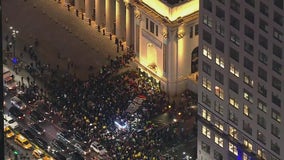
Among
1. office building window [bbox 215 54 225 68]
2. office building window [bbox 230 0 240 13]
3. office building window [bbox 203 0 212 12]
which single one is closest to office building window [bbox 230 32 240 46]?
office building window [bbox 230 0 240 13]

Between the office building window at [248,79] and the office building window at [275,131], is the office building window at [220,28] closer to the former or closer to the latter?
the office building window at [248,79]

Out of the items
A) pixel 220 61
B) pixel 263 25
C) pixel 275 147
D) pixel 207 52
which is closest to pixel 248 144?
pixel 275 147

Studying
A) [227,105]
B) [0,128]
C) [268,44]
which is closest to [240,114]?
[227,105]

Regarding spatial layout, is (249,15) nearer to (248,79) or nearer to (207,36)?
(248,79)

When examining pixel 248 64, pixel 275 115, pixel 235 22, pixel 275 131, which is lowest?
pixel 275 131

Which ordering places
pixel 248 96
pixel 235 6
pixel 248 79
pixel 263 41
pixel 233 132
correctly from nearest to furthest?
pixel 263 41
pixel 235 6
pixel 248 79
pixel 248 96
pixel 233 132

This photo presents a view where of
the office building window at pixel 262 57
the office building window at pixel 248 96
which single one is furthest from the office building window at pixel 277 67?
the office building window at pixel 248 96

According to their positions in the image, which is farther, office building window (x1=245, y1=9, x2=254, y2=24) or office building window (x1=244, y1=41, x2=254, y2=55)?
office building window (x1=244, y1=41, x2=254, y2=55)

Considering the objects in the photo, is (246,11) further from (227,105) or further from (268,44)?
(227,105)

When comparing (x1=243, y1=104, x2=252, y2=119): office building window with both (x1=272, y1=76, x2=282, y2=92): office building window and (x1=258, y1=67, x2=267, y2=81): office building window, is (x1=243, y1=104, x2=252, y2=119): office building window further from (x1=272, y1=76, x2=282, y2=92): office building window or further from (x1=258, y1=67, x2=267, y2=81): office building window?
(x1=272, y1=76, x2=282, y2=92): office building window
